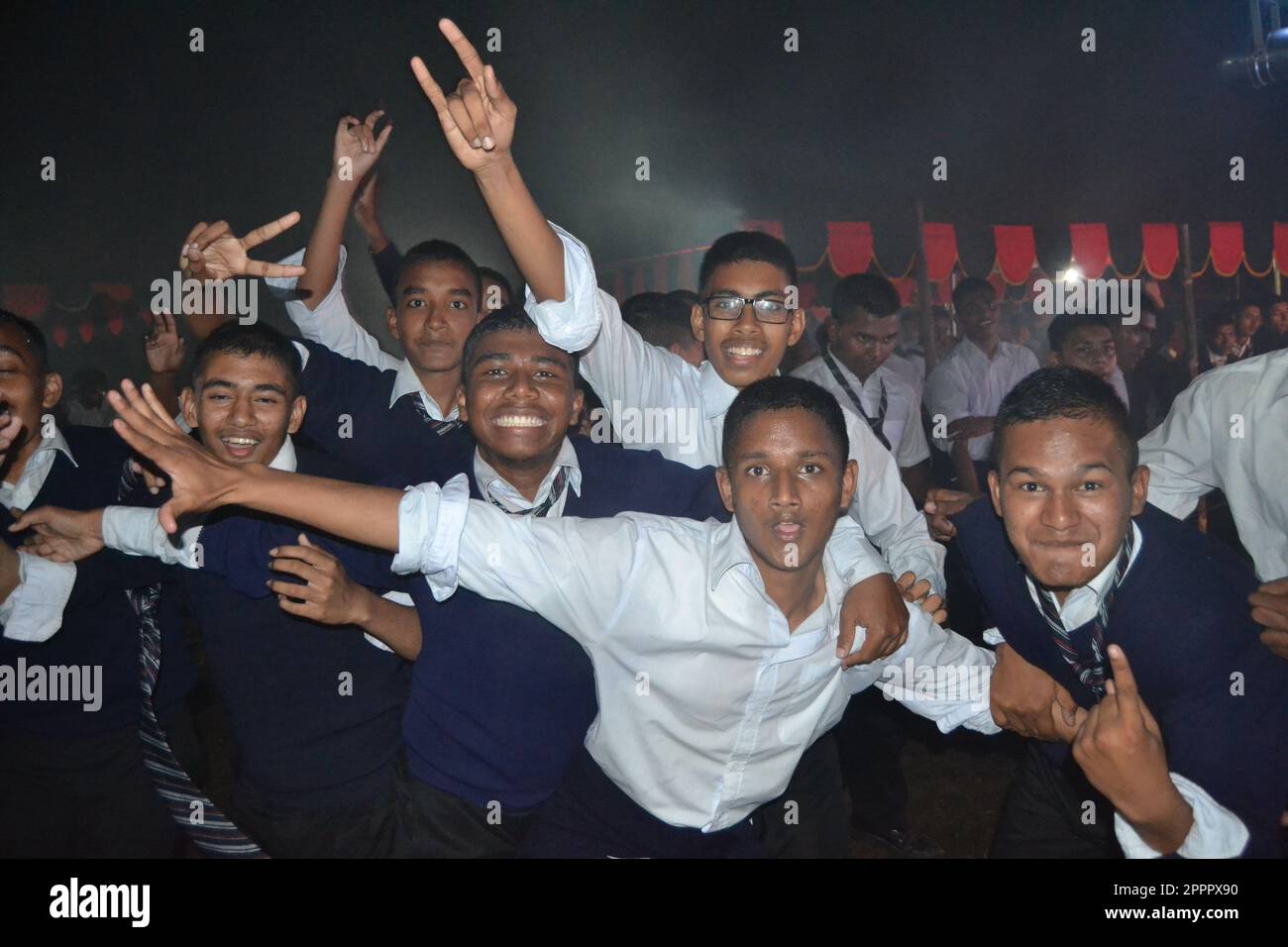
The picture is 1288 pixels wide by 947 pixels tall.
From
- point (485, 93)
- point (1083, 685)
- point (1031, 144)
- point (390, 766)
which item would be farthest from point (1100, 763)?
point (1031, 144)

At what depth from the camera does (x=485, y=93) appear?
1952mm

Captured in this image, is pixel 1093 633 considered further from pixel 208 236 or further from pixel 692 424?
pixel 208 236

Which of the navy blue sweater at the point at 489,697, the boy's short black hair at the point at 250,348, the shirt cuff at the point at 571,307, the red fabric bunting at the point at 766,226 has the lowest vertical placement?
the navy blue sweater at the point at 489,697

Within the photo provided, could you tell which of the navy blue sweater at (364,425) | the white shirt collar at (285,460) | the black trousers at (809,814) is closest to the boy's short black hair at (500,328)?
the navy blue sweater at (364,425)

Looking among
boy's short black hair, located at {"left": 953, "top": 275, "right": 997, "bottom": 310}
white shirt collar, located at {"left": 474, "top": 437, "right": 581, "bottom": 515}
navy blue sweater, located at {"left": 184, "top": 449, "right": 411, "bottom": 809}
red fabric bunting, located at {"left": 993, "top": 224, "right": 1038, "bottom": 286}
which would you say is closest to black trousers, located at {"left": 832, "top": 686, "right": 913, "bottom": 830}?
white shirt collar, located at {"left": 474, "top": 437, "right": 581, "bottom": 515}

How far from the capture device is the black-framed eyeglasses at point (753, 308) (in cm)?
239

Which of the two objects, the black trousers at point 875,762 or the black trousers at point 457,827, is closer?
the black trousers at point 457,827

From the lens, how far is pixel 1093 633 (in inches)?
72.9

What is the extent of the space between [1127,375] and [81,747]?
5.97m

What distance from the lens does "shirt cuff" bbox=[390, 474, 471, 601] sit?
155cm

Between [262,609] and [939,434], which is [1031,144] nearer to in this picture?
[939,434]

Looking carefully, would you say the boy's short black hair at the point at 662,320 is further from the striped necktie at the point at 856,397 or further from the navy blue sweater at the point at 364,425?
the navy blue sweater at the point at 364,425

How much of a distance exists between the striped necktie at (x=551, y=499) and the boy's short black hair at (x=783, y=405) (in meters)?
0.36

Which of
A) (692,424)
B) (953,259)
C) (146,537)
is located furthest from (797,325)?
(953,259)
